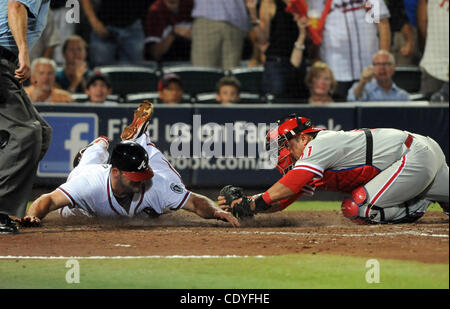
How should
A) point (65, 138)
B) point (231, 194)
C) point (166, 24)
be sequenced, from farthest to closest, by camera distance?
point (166, 24), point (65, 138), point (231, 194)

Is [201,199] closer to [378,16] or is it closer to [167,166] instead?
[167,166]

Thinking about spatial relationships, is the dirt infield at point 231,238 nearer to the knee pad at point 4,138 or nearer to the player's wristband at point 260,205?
the player's wristband at point 260,205

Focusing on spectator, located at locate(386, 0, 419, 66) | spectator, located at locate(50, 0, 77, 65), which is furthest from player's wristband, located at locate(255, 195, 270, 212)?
spectator, located at locate(50, 0, 77, 65)

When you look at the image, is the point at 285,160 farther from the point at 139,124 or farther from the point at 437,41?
the point at 437,41

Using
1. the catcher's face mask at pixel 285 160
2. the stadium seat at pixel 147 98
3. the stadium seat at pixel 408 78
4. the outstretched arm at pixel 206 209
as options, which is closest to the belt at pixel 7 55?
the outstretched arm at pixel 206 209

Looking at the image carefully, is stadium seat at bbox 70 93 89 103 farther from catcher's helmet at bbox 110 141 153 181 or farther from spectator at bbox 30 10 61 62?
catcher's helmet at bbox 110 141 153 181

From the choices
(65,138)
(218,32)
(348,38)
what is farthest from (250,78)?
(65,138)

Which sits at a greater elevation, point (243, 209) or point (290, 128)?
point (290, 128)
